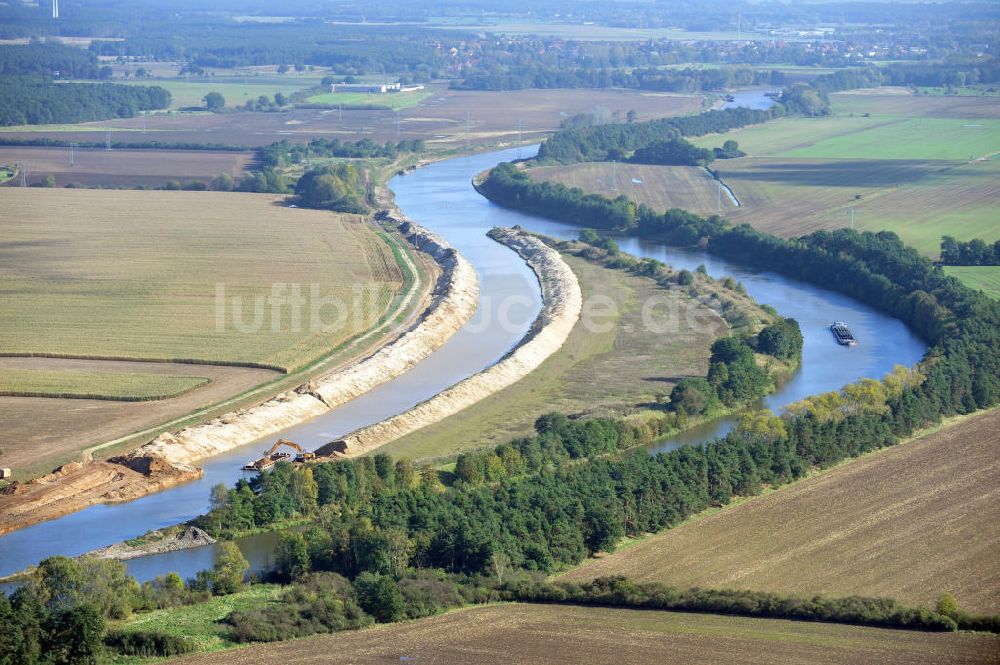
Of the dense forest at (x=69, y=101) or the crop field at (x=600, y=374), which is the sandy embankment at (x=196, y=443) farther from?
the dense forest at (x=69, y=101)

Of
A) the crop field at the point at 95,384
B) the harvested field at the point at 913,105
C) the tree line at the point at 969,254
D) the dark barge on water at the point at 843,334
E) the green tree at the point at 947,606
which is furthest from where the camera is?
the harvested field at the point at 913,105

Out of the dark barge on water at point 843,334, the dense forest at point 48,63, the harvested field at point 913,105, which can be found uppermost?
the dense forest at point 48,63

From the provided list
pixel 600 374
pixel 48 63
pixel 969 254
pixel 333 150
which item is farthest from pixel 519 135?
pixel 600 374

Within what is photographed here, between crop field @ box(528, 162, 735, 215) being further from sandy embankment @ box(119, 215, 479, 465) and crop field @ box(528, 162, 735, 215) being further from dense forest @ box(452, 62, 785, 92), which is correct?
dense forest @ box(452, 62, 785, 92)

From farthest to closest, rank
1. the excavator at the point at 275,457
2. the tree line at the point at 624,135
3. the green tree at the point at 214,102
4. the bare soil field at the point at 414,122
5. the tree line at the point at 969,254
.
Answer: the green tree at the point at 214,102 → the bare soil field at the point at 414,122 → the tree line at the point at 624,135 → the tree line at the point at 969,254 → the excavator at the point at 275,457

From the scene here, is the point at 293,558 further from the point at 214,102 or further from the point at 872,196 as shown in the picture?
the point at 214,102

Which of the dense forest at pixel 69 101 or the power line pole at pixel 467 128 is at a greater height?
the dense forest at pixel 69 101

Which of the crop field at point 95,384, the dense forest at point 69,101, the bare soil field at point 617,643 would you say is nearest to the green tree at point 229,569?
the bare soil field at point 617,643
